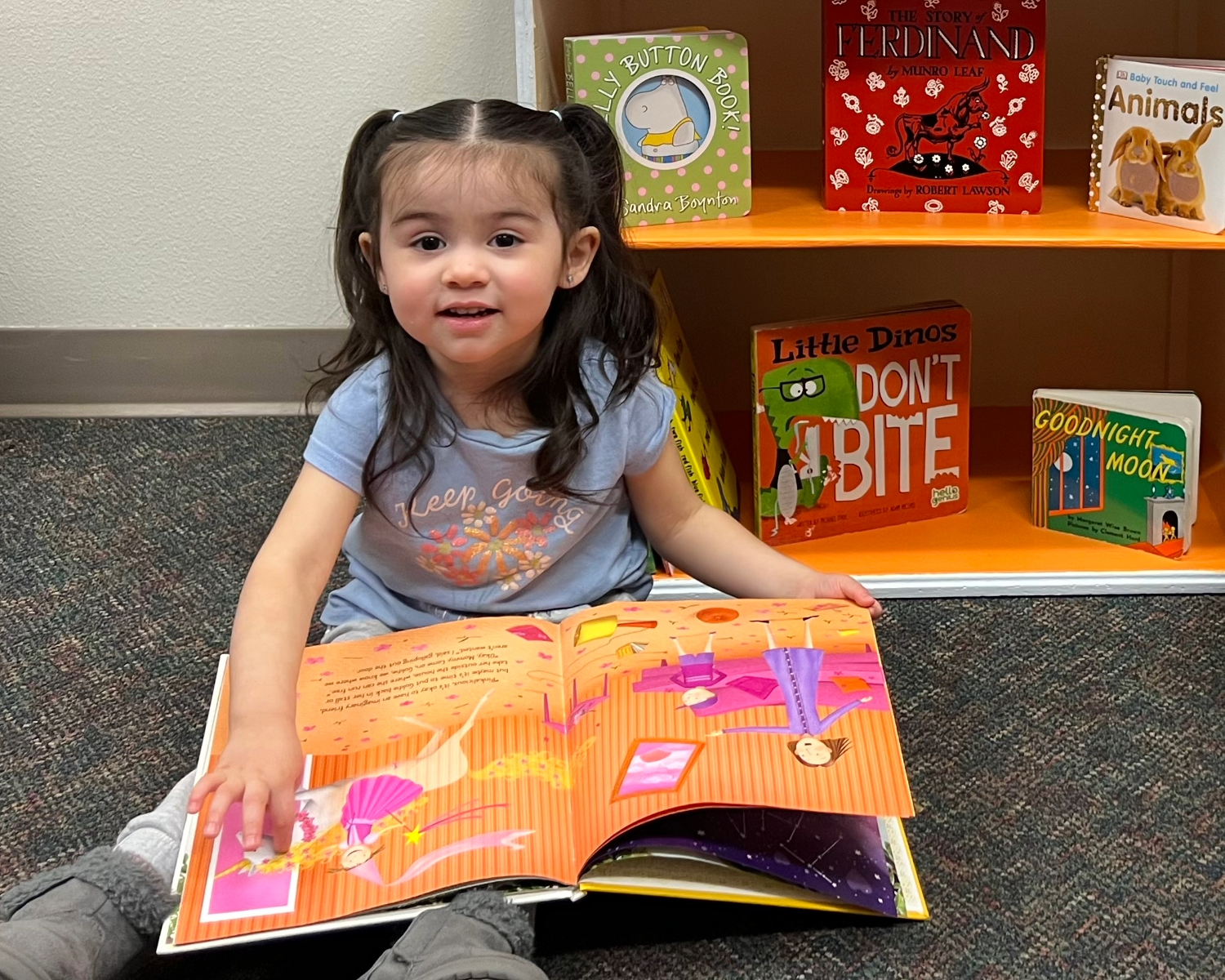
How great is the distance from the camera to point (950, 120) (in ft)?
4.39

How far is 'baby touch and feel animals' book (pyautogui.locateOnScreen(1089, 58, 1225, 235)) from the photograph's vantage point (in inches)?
49.9

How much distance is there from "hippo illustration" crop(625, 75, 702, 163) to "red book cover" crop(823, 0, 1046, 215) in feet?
0.45

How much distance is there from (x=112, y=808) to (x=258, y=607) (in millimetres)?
263

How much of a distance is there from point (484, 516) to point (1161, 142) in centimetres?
72

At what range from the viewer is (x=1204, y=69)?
1263mm

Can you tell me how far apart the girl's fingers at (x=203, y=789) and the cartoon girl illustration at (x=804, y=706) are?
0.98ft

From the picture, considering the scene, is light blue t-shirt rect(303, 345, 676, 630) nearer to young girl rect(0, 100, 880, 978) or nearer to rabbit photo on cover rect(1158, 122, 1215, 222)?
young girl rect(0, 100, 880, 978)

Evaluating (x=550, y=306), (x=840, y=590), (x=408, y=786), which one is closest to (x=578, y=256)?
(x=550, y=306)

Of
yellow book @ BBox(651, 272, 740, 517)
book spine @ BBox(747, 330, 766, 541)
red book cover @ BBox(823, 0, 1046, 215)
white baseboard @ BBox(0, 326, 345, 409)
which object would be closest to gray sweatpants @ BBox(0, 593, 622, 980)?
yellow book @ BBox(651, 272, 740, 517)

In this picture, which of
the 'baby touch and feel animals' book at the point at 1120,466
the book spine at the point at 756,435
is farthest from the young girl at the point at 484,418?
the 'baby touch and feel animals' book at the point at 1120,466

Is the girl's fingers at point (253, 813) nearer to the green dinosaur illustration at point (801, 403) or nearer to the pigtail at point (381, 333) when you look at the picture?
the pigtail at point (381, 333)

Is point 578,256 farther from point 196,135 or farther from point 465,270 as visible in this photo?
point 196,135

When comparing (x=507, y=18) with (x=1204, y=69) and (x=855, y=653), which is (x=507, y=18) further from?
(x=855, y=653)

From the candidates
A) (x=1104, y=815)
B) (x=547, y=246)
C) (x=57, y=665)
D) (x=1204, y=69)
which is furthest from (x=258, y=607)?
(x=1204, y=69)
